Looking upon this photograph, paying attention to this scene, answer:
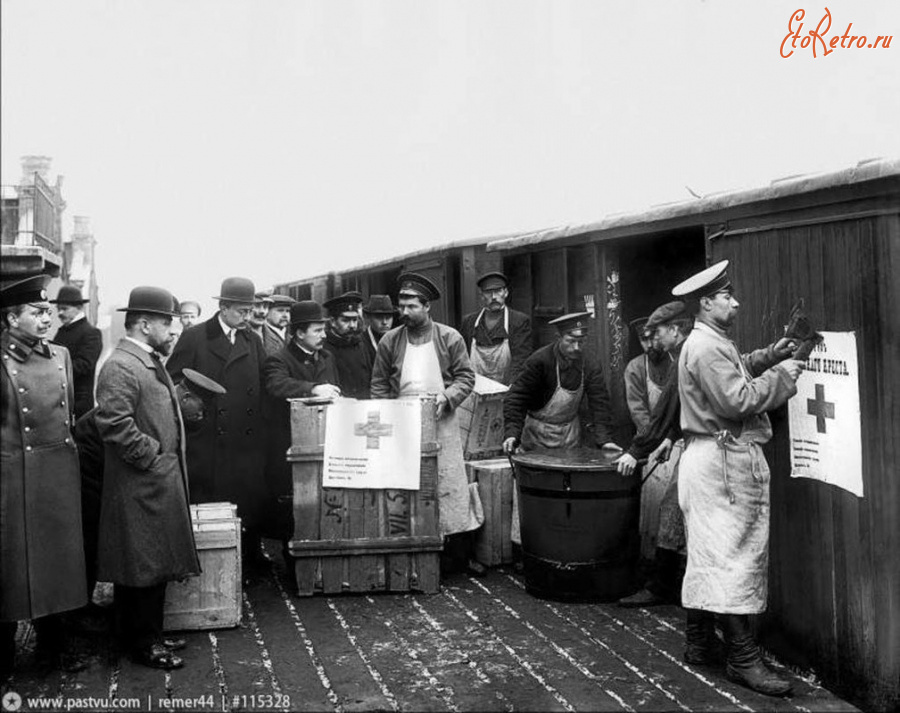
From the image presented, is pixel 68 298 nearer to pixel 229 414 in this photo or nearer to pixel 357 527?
pixel 229 414

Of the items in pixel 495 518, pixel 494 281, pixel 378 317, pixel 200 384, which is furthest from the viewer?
pixel 378 317

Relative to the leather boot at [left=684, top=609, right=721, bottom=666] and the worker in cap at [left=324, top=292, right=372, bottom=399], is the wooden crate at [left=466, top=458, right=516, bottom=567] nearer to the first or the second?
the worker in cap at [left=324, top=292, right=372, bottom=399]

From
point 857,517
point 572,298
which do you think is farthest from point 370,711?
point 572,298

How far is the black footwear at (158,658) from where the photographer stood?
4.68m

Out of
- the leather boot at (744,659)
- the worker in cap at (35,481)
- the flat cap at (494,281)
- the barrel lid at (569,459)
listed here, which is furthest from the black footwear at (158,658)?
the flat cap at (494,281)

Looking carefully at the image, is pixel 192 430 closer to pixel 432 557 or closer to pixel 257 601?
pixel 257 601

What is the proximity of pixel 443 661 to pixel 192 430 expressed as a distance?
8.73 feet

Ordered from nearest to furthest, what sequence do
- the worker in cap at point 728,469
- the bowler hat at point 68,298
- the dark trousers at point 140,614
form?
the worker in cap at point 728,469 < the dark trousers at point 140,614 < the bowler hat at point 68,298

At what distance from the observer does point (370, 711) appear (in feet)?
13.5

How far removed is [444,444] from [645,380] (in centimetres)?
156

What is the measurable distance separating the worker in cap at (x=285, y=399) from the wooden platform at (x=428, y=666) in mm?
797

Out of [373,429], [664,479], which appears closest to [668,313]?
[664,479]

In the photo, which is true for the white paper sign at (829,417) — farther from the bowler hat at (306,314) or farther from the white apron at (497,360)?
the white apron at (497,360)

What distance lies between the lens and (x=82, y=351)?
337 inches
